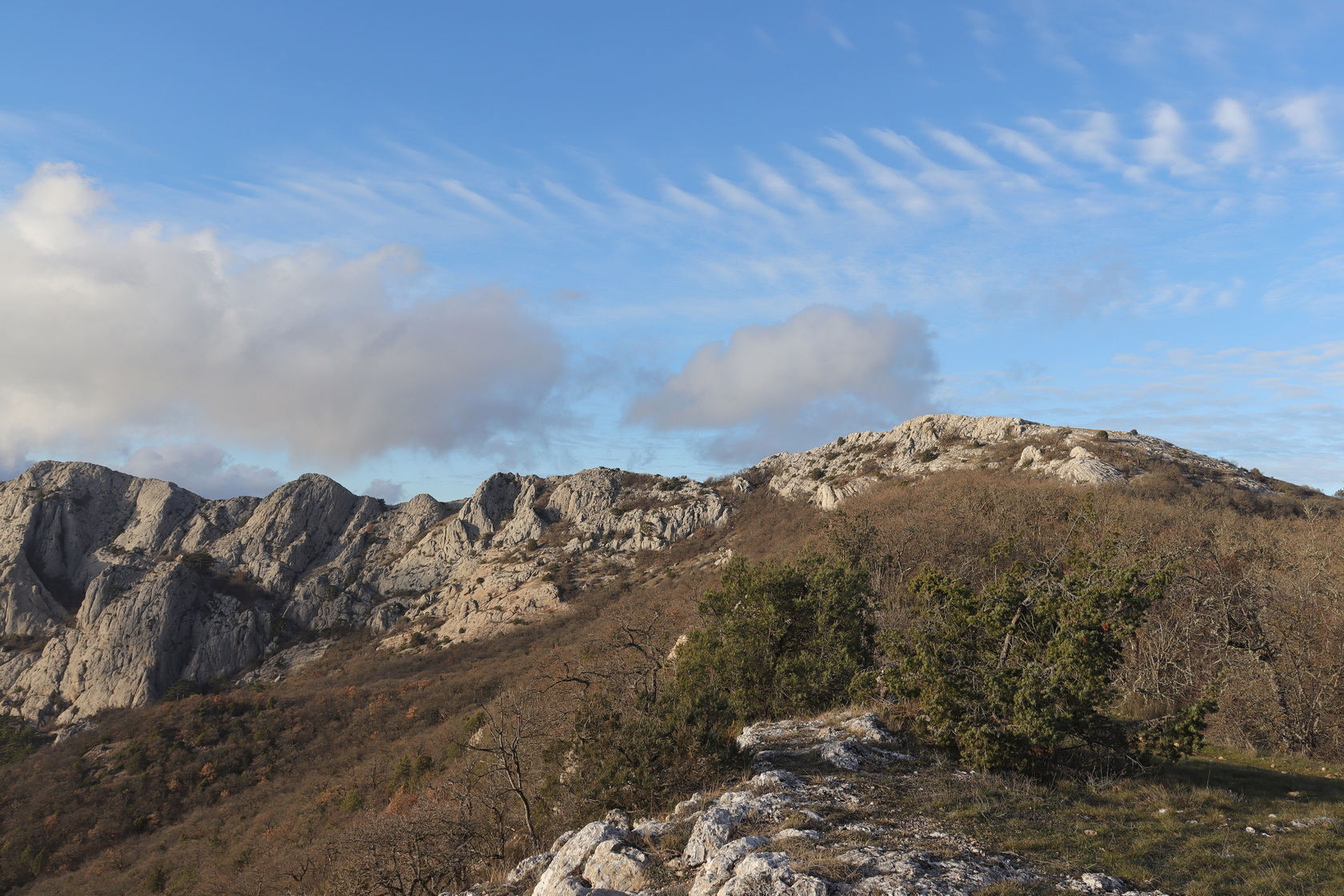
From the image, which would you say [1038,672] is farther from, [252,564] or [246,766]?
[252,564]

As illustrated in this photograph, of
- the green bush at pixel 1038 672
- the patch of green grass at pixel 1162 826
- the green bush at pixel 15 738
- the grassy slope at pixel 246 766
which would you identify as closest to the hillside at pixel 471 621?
the grassy slope at pixel 246 766

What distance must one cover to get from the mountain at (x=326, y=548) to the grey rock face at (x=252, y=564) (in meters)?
0.26

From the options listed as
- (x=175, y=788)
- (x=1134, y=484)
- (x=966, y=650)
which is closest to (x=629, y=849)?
(x=966, y=650)

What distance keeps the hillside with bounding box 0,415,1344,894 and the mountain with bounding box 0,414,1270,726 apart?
439 millimetres

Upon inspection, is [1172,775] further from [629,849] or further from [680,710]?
[629,849]

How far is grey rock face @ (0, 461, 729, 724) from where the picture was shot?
255ft

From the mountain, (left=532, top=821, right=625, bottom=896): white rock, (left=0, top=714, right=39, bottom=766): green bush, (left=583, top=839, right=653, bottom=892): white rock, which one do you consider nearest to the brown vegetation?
(left=532, top=821, right=625, bottom=896): white rock

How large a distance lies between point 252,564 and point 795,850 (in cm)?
11239

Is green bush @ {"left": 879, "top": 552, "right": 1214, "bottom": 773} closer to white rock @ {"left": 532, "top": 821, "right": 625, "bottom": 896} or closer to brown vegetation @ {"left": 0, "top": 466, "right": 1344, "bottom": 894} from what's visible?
brown vegetation @ {"left": 0, "top": 466, "right": 1344, "bottom": 894}

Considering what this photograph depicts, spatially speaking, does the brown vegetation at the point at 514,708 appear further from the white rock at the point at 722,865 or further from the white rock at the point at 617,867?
the white rock at the point at 722,865

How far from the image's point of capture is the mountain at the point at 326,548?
74188mm

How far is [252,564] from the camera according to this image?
99.1m

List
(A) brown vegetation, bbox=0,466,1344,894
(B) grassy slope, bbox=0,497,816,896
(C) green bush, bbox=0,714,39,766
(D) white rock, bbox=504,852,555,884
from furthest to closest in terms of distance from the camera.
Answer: (C) green bush, bbox=0,714,39,766 → (B) grassy slope, bbox=0,497,816,896 → (A) brown vegetation, bbox=0,466,1344,894 → (D) white rock, bbox=504,852,555,884

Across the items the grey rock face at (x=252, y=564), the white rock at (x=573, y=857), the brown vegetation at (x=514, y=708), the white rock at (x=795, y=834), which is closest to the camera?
the white rock at (x=795, y=834)
